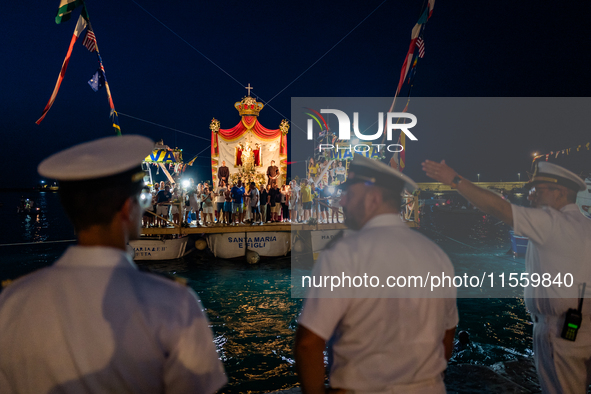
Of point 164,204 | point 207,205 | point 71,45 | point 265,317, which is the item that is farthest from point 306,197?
point 71,45

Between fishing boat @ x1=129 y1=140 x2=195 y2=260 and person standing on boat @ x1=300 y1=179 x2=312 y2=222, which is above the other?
person standing on boat @ x1=300 y1=179 x2=312 y2=222

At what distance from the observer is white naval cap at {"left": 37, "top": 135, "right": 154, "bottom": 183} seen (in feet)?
4.50

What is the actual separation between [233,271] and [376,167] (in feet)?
43.6

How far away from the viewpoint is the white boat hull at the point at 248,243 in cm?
1681

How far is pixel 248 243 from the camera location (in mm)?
16922

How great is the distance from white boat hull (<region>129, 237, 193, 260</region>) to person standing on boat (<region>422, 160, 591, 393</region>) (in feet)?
50.2

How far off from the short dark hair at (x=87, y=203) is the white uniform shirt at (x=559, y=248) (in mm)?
2745

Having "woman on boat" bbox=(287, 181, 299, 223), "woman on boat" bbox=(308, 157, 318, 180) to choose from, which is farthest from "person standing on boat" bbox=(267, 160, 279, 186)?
"woman on boat" bbox=(287, 181, 299, 223)

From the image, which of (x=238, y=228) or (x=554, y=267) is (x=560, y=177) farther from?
(x=238, y=228)

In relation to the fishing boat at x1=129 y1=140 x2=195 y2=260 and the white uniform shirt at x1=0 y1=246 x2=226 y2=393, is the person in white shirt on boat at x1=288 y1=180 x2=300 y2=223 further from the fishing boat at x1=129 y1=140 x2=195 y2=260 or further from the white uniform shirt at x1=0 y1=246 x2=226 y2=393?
the white uniform shirt at x1=0 y1=246 x2=226 y2=393

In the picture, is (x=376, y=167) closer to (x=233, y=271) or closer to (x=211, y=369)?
(x=211, y=369)

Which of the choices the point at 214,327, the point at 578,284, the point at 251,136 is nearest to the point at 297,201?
the point at 251,136

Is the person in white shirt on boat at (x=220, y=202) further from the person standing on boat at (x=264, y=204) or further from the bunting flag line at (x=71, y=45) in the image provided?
the bunting flag line at (x=71, y=45)

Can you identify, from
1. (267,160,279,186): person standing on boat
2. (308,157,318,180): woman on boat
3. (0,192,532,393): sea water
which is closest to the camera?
(0,192,532,393): sea water
